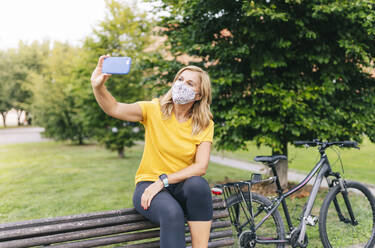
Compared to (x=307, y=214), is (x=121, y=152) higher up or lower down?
lower down

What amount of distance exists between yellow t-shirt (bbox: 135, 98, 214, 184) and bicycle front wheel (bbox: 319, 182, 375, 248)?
1.45 meters

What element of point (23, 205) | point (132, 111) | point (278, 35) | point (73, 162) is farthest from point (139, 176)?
point (73, 162)

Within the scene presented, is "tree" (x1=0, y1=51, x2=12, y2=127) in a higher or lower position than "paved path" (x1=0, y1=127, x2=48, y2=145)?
higher

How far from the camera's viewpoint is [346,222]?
3.52 meters

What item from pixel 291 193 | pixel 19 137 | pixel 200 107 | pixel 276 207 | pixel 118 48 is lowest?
pixel 19 137

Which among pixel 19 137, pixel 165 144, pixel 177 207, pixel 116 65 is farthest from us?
pixel 19 137

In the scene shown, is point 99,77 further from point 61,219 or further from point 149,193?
point 61,219

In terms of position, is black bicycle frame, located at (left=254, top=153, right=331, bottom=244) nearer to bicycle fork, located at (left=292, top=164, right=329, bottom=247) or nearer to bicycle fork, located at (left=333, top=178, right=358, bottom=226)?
bicycle fork, located at (left=292, top=164, right=329, bottom=247)

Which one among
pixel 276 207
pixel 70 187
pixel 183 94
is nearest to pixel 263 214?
pixel 276 207

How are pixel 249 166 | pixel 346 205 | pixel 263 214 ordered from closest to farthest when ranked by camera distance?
pixel 263 214 → pixel 346 205 → pixel 249 166

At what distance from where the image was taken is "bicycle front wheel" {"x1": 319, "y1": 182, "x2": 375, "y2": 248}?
319 cm

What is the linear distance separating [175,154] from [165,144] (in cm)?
10

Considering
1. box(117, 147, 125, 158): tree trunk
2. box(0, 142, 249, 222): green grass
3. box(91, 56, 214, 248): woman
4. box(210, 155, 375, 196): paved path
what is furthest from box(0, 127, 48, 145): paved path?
box(91, 56, 214, 248): woman

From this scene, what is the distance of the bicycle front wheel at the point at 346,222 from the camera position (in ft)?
10.5
